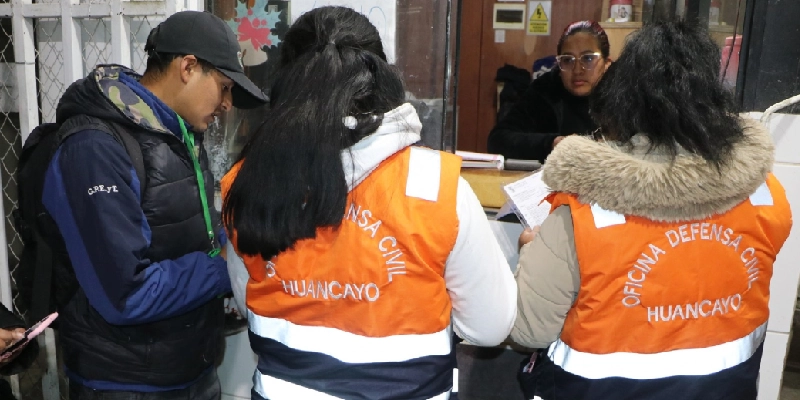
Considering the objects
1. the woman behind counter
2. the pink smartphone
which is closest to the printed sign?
the woman behind counter

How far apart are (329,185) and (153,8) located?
51.8 inches

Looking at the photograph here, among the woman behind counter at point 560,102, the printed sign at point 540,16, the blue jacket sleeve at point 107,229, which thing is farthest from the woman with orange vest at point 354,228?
the printed sign at point 540,16

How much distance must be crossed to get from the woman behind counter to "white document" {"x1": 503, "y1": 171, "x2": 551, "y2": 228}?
655 millimetres

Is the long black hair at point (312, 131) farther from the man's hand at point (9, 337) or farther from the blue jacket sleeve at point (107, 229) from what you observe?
the man's hand at point (9, 337)

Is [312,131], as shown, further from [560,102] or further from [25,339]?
[560,102]

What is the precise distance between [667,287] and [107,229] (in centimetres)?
123

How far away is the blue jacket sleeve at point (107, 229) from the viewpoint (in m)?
1.51

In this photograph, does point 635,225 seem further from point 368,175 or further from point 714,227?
point 368,175

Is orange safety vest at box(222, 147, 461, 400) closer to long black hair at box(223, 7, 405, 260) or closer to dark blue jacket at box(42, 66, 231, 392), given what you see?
long black hair at box(223, 7, 405, 260)

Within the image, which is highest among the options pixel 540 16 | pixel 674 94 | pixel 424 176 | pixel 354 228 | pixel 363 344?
pixel 540 16

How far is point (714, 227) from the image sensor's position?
1391 mm

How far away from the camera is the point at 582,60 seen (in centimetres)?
267

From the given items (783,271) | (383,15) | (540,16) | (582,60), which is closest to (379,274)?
(383,15)

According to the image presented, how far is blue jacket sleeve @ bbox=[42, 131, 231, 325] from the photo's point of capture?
151cm
